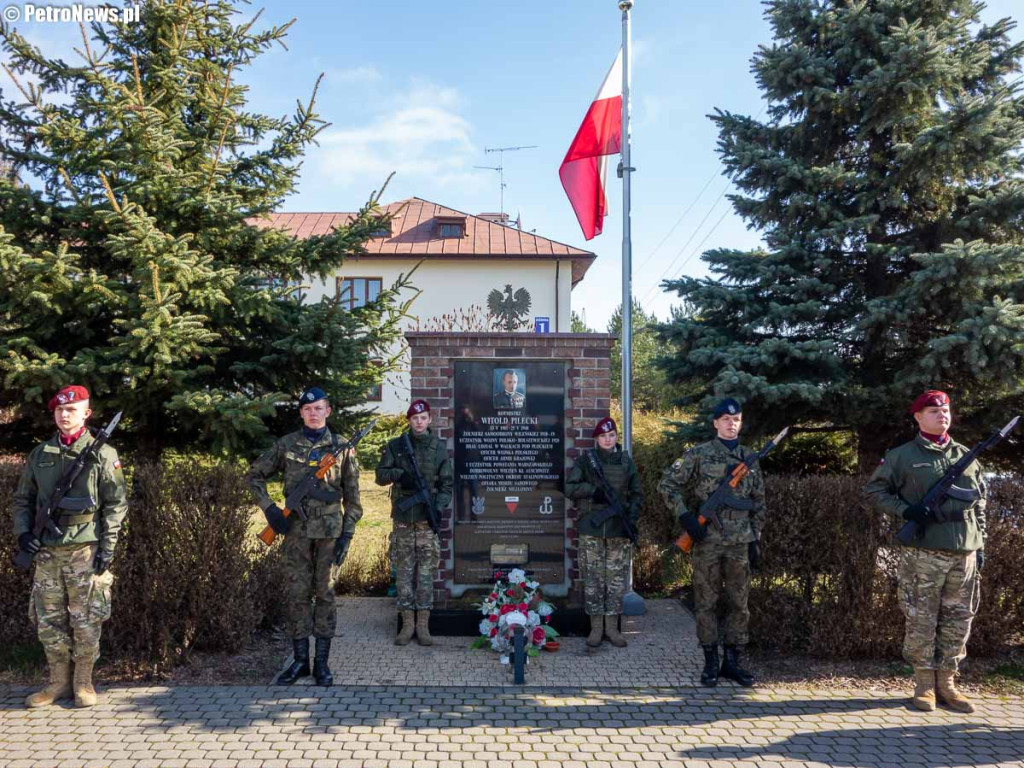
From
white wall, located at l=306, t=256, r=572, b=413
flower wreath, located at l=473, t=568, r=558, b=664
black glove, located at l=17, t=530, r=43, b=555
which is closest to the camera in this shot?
black glove, located at l=17, t=530, r=43, b=555

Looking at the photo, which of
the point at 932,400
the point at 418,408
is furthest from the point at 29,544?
the point at 932,400

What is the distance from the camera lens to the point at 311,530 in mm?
5172

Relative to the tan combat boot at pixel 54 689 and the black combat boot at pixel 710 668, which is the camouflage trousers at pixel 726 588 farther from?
the tan combat boot at pixel 54 689

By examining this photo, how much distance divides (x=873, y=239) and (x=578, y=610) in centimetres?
476

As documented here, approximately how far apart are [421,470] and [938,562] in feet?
12.2

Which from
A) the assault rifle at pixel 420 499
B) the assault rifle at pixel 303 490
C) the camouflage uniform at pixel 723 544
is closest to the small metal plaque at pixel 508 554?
the assault rifle at pixel 420 499

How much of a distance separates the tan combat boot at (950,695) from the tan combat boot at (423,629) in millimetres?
3687

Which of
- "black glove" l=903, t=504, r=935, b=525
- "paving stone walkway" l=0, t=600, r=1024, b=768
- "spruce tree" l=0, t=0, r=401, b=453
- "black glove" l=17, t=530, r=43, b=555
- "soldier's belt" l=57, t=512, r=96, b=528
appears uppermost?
"spruce tree" l=0, t=0, r=401, b=453

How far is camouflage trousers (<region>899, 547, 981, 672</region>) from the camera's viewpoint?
4.68 m

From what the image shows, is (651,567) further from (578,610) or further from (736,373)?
(736,373)

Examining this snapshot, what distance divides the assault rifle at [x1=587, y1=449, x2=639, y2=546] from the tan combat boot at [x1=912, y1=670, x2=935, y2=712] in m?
2.13

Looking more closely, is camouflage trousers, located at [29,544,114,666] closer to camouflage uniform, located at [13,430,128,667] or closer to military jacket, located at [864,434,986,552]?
camouflage uniform, located at [13,430,128,667]

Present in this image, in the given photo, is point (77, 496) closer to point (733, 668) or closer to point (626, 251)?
point (733, 668)

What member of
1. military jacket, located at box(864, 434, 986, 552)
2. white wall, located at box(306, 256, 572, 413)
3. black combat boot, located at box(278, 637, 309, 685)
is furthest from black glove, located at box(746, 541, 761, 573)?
white wall, located at box(306, 256, 572, 413)
